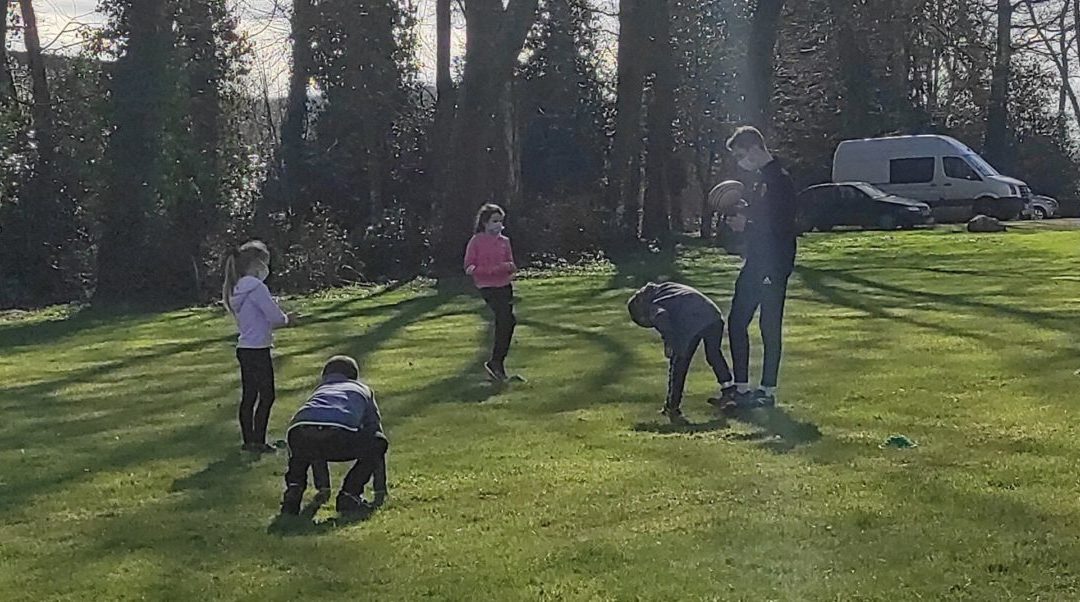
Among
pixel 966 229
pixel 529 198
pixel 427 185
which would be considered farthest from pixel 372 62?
pixel 966 229

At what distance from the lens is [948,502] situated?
6.55 metres

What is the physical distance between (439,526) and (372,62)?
29.6 meters

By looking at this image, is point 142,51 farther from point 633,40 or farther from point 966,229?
point 966,229

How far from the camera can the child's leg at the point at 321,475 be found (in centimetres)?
715

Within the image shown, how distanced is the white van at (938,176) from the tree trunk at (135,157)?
22696mm

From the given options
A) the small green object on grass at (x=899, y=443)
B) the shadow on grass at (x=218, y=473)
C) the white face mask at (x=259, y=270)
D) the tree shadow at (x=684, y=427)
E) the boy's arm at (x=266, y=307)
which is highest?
the white face mask at (x=259, y=270)

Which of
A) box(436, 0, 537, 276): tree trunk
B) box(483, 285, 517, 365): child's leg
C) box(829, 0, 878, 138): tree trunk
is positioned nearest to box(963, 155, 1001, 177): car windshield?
box(829, 0, 878, 138): tree trunk

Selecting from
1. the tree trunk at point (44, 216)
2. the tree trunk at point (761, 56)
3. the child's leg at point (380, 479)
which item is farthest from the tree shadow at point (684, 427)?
the tree trunk at point (761, 56)

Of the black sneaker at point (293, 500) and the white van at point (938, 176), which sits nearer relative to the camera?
the black sneaker at point (293, 500)

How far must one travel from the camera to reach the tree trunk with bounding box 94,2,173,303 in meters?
23.1

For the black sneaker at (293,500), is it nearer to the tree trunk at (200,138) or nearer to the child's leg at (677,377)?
the child's leg at (677,377)

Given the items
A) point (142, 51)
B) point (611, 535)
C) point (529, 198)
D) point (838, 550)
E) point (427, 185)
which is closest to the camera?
point (838, 550)

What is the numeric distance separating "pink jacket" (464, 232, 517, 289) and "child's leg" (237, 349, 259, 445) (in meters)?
3.08

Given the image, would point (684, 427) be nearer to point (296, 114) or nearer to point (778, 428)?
point (778, 428)
